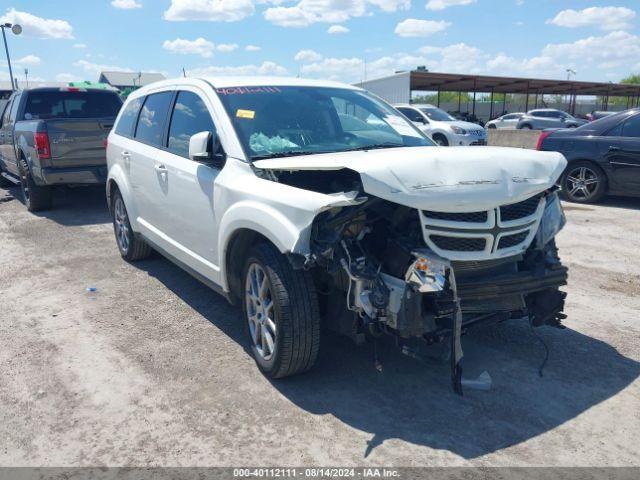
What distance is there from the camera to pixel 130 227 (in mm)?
6016

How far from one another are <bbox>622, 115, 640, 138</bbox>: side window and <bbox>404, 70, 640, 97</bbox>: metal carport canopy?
84.6ft

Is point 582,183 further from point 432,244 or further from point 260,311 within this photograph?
point 260,311

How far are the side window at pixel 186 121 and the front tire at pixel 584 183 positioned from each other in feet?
23.6

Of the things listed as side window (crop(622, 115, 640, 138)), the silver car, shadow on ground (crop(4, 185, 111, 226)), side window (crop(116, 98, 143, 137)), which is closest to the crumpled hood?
side window (crop(116, 98, 143, 137))

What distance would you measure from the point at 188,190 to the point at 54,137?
533 centimetres

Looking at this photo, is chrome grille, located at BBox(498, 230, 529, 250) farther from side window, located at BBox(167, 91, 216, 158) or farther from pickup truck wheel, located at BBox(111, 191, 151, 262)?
pickup truck wheel, located at BBox(111, 191, 151, 262)

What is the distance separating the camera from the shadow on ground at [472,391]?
307 cm

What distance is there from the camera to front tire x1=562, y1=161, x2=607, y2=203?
915cm

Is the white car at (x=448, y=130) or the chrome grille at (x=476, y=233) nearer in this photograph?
the chrome grille at (x=476, y=233)

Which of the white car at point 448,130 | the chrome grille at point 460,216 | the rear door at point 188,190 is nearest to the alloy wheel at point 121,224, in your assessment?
the rear door at point 188,190

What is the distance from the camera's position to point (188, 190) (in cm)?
439

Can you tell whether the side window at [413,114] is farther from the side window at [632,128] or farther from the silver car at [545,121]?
the silver car at [545,121]

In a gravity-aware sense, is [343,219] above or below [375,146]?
below

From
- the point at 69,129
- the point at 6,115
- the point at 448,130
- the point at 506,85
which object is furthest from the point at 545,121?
the point at 69,129
